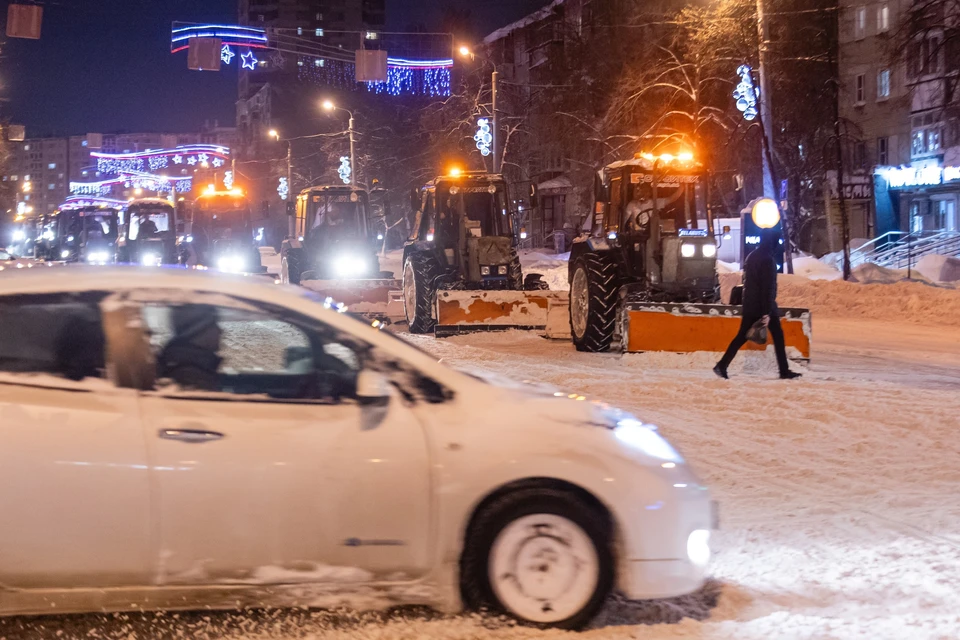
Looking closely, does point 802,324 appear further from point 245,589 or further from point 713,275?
point 245,589

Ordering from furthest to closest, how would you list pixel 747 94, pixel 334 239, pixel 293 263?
1. pixel 747 94
2. pixel 334 239
3. pixel 293 263

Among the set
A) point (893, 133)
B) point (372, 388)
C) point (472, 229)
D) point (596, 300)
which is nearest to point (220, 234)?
point (472, 229)

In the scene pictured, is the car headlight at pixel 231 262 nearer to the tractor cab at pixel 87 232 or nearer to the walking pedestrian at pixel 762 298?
the tractor cab at pixel 87 232

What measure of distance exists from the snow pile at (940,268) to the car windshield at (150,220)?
947 inches

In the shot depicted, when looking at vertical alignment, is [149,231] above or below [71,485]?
above

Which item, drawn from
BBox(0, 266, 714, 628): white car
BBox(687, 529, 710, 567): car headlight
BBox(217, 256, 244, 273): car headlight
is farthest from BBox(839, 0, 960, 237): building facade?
BBox(0, 266, 714, 628): white car

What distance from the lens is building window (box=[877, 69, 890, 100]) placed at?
44.0 m

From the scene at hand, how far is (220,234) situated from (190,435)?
95.9 feet

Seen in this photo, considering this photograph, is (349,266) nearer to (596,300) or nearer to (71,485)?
(596,300)

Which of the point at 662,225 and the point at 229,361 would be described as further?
the point at 662,225

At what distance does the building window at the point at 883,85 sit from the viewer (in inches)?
1734

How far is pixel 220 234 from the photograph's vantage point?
108 feet

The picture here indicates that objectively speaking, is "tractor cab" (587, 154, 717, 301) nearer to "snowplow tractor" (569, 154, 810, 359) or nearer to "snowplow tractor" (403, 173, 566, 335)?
"snowplow tractor" (569, 154, 810, 359)

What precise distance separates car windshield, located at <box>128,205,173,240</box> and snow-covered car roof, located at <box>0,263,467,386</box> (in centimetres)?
3276
